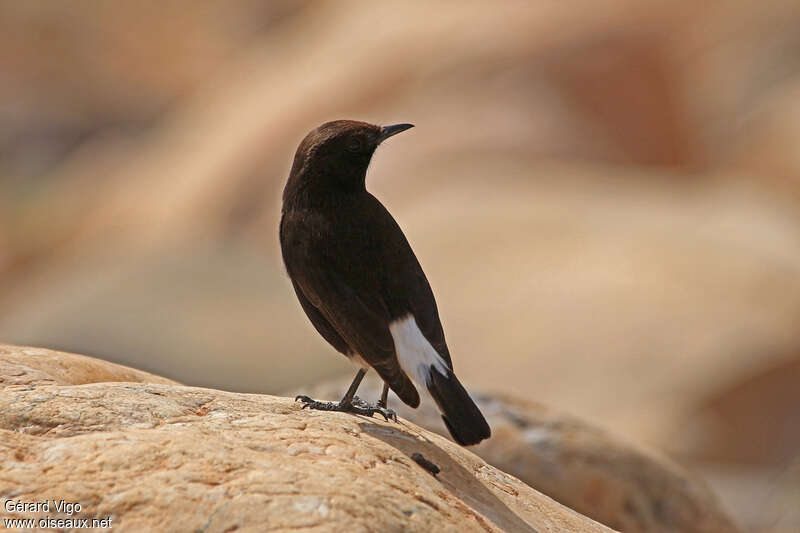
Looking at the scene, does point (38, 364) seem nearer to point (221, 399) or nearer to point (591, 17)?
point (221, 399)

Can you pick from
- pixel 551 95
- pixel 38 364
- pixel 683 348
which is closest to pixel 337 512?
pixel 38 364

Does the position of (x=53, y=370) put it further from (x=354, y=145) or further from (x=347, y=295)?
(x=354, y=145)

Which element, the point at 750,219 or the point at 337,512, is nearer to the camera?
the point at 337,512

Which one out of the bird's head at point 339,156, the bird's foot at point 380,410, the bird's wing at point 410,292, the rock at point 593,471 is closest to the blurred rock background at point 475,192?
the rock at point 593,471

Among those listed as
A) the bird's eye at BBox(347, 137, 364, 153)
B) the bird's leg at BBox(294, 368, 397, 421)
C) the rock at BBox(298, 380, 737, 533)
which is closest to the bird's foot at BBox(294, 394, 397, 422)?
the bird's leg at BBox(294, 368, 397, 421)

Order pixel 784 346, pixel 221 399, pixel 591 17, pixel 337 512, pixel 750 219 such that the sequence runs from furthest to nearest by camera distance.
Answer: pixel 591 17, pixel 750 219, pixel 784 346, pixel 221 399, pixel 337 512

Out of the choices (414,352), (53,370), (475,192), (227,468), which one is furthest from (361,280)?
(475,192)

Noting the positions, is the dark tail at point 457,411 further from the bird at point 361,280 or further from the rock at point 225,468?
the rock at point 225,468
